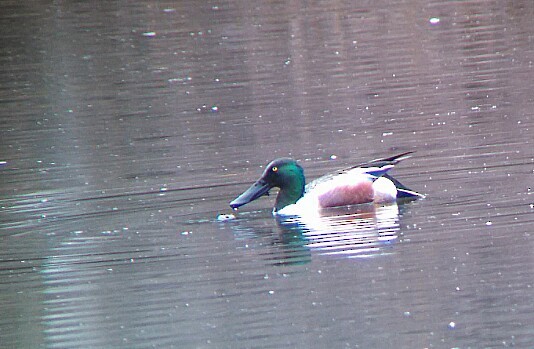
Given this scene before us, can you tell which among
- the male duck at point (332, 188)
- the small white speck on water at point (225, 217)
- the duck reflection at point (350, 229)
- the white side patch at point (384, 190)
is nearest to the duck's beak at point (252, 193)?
the male duck at point (332, 188)

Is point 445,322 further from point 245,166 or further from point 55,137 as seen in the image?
point 55,137

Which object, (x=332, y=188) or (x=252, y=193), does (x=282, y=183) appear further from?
(x=332, y=188)

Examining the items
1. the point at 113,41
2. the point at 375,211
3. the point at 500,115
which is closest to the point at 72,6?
the point at 113,41

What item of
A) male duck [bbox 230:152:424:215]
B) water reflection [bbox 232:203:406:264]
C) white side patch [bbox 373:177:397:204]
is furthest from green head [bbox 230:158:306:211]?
white side patch [bbox 373:177:397:204]

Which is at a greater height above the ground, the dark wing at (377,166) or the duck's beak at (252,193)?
the dark wing at (377,166)

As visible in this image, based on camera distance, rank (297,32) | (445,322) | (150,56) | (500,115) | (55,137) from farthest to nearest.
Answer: (297,32) < (150,56) < (55,137) < (500,115) < (445,322)

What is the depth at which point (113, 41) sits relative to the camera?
25.8 meters

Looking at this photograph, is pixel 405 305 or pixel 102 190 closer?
pixel 405 305

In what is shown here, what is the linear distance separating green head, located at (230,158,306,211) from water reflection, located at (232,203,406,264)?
0.85 feet

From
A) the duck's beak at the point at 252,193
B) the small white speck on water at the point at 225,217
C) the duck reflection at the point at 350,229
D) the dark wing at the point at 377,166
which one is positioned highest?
the dark wing at the point at 377,166

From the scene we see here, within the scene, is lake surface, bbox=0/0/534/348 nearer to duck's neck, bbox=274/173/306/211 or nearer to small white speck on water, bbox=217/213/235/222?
small white speck on water, bbox=217/213/235/222

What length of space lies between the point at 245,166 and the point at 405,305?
532 cm

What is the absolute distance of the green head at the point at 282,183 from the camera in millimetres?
11625

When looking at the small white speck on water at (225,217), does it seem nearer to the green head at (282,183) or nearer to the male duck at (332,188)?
the male duck at (332,188)
